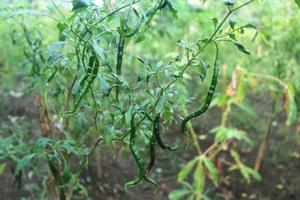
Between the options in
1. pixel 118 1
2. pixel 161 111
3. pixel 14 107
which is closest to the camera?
pixel 161 111

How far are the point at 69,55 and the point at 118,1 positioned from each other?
252 millimetres

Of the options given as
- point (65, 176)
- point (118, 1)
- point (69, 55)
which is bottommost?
point (65, 176)

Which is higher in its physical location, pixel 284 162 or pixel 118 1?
pixel 118 1

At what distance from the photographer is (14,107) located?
3.96 meters

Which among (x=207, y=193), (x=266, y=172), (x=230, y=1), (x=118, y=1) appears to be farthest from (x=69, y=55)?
(x=266, y=172)

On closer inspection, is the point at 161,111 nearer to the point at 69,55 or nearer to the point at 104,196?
the point at 69,55

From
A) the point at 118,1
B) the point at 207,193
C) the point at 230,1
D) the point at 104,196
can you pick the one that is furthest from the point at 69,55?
the point at 207,193

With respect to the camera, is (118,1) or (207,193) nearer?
(118,1)

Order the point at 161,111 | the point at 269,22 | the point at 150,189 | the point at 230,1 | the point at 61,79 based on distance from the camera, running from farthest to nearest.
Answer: the point at 150,189 < the point at 269,22 < the point at 61,79 < the point at 161,111 < the point at 230,1

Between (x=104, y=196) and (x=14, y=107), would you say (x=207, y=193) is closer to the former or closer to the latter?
(x=104, y=196)

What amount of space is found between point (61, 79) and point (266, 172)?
200 cm

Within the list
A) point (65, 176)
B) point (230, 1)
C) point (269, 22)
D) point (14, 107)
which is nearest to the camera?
point (230, 1)

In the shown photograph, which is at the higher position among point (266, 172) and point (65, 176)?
point (65, 176)

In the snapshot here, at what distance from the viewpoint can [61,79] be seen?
2178mm
